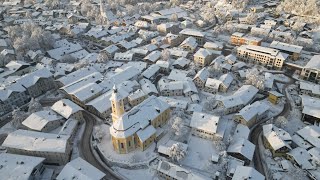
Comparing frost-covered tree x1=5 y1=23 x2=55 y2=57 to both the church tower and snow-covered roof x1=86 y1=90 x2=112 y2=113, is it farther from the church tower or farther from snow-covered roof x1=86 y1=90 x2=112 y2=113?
the church tower

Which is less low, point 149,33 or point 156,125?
point 149,33

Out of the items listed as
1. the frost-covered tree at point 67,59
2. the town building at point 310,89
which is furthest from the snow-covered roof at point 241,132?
the frost-covered tree at point 67,59

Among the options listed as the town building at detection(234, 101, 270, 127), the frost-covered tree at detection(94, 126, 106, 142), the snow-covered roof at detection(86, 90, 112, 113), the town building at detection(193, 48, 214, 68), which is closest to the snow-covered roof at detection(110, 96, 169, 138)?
the frost-covered tree at detection(94, 126, 106, 142)

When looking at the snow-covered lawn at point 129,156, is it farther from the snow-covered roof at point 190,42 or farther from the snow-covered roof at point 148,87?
the snow-covered roof at point 190,42

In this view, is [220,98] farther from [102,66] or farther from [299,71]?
[102,66]

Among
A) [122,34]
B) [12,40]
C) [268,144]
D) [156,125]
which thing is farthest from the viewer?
[122,34]

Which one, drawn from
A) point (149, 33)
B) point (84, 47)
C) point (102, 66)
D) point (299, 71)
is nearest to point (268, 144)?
point (299, 71)
